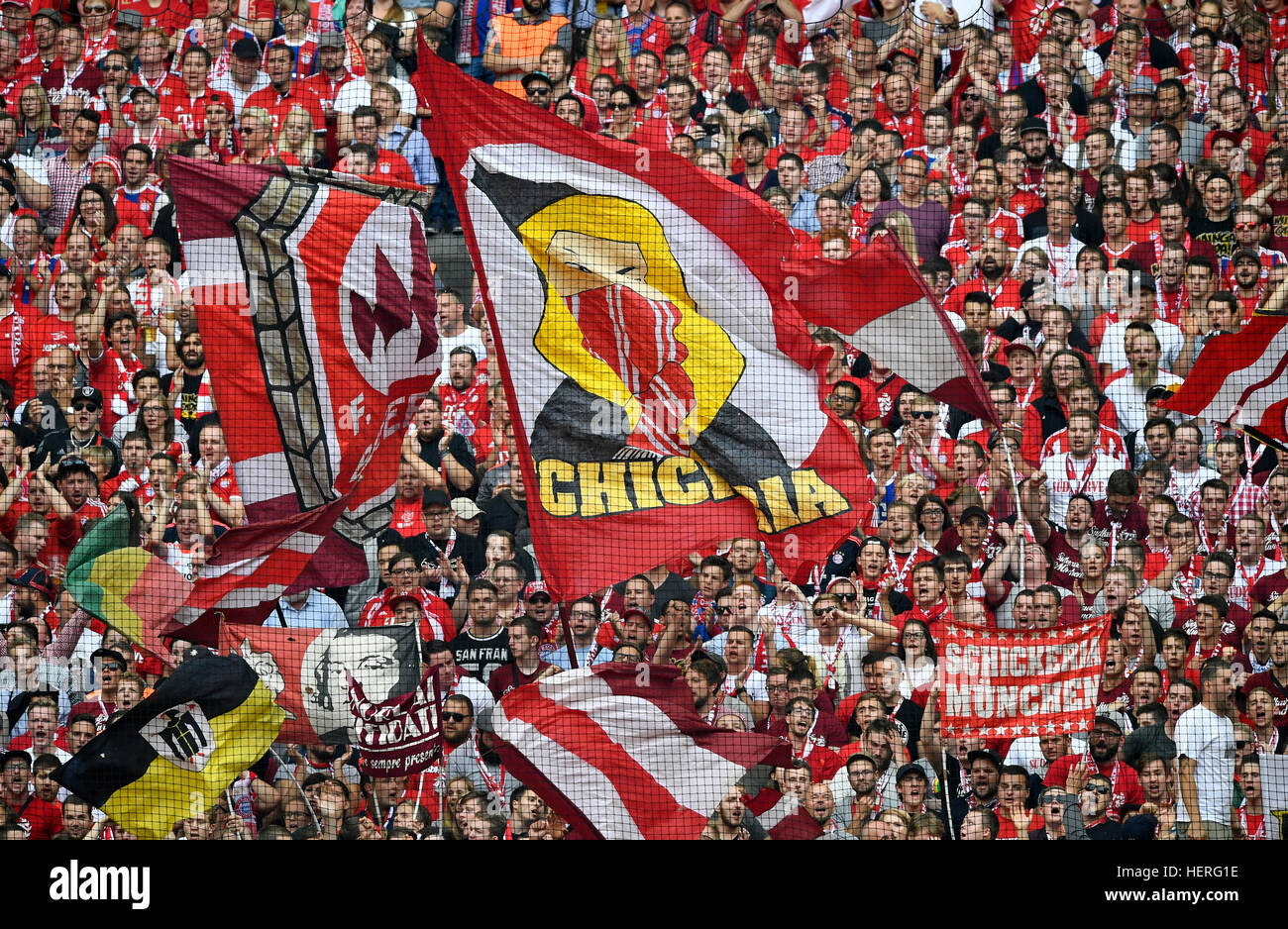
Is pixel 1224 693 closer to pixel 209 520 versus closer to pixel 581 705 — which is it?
pixel 581 705

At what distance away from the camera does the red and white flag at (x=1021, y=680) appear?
8.09 meters

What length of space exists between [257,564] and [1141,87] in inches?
200

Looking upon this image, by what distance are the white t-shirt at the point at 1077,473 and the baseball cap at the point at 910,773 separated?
4.90 feet

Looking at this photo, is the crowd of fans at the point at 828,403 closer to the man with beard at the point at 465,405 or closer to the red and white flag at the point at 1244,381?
the man with beard at the point at 465,405

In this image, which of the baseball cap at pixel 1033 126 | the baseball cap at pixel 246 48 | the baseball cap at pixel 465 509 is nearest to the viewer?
the baseball cap at pixel 465 509

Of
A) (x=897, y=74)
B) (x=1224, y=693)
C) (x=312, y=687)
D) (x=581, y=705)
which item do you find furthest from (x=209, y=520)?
(x=1224, y=693)

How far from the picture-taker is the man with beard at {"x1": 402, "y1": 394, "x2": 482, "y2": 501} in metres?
8.58

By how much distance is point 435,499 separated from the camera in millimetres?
8547

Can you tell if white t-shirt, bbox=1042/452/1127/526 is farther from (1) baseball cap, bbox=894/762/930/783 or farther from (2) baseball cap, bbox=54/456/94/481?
(2) baseball cap, bbox=54/456/94/481

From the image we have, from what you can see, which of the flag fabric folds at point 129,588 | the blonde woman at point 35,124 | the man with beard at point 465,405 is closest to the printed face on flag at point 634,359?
the man with beard at point 465,405

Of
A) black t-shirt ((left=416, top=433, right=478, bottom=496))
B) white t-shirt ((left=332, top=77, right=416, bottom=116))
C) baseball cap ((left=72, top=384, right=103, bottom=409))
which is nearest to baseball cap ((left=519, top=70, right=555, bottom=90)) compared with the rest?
white t-shirt ((left=332, top=77, right=416, bottom=116))

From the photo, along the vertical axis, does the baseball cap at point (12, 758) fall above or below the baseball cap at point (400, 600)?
below

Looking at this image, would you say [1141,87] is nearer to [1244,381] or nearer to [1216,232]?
[1216,232]

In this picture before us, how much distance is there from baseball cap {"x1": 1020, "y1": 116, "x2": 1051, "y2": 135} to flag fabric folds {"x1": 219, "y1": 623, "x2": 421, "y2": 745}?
3977 mm
